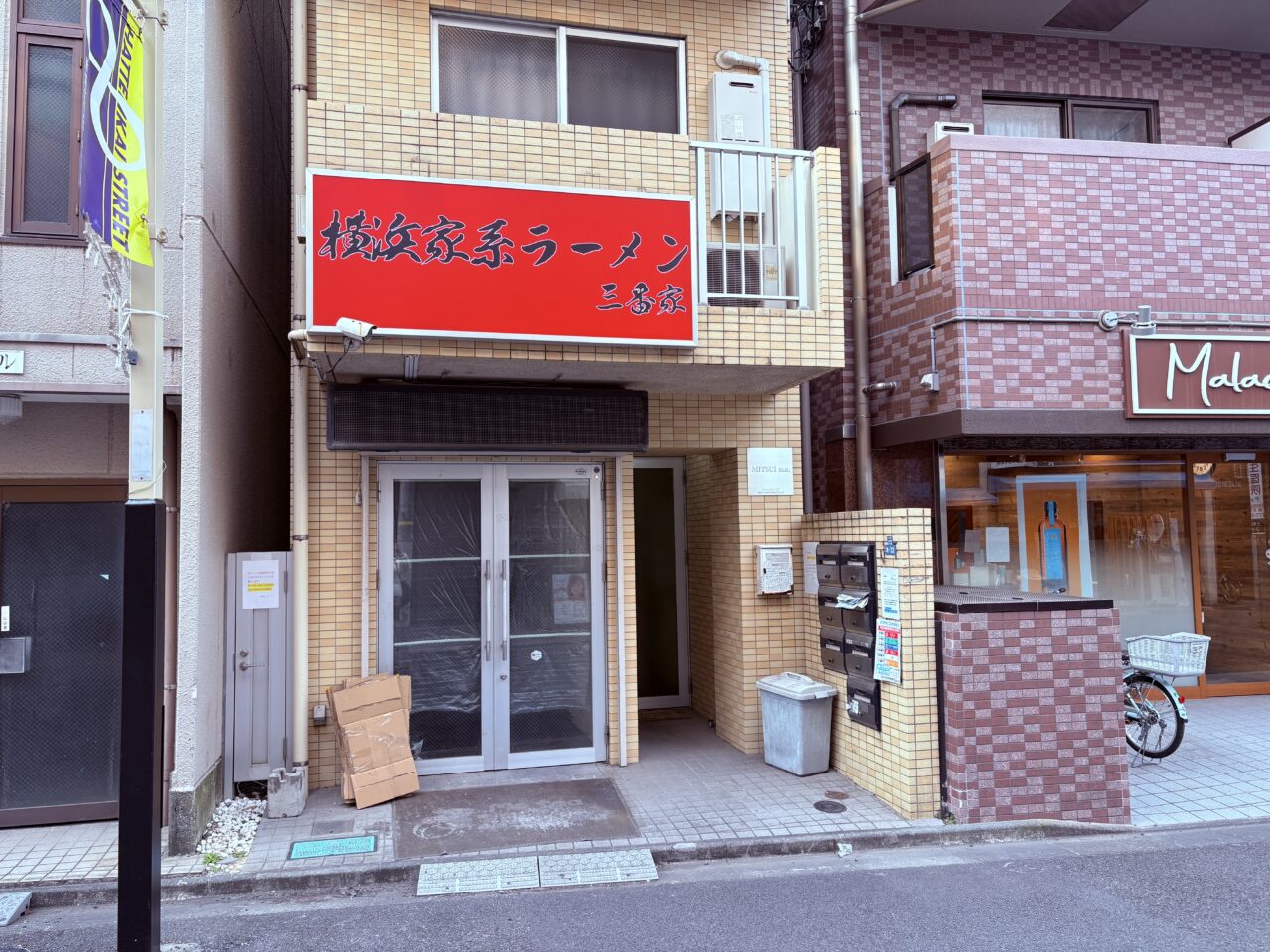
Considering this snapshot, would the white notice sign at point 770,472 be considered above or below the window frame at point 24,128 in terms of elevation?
below

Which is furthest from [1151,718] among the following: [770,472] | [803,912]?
[803,912]

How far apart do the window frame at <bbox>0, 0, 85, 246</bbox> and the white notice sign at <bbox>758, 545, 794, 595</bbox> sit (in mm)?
5930

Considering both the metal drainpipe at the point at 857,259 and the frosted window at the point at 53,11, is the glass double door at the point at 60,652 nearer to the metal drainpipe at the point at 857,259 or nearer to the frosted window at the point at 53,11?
the frosted window at the point at 53,11

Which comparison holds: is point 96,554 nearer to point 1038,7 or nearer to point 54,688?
point 54,688

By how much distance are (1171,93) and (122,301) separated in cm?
1132

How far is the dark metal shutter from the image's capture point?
6516 millimetres

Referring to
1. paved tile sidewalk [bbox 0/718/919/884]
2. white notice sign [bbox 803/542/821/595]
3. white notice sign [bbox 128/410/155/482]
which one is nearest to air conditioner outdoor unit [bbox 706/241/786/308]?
white notice sign [bbox 803/542/821/595]

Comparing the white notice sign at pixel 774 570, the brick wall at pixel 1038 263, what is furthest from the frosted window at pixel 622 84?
the white notice sign at pixel 774 570

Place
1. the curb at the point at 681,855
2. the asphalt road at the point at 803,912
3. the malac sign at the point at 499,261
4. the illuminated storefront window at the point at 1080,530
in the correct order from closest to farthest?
the asphalt road at the point at 803,912
the curb at the point at 681,855
the malac sign at the point at 499,261
the illuminated storefront window at the point at 1080,530

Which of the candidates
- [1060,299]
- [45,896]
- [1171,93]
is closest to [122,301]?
[45,896]

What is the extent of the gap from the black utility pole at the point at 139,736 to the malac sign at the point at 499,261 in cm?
213

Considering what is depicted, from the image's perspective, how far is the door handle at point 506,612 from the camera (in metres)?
7.34

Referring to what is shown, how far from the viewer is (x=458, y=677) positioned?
7.27 metres

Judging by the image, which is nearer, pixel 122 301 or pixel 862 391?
pixel 122 301
